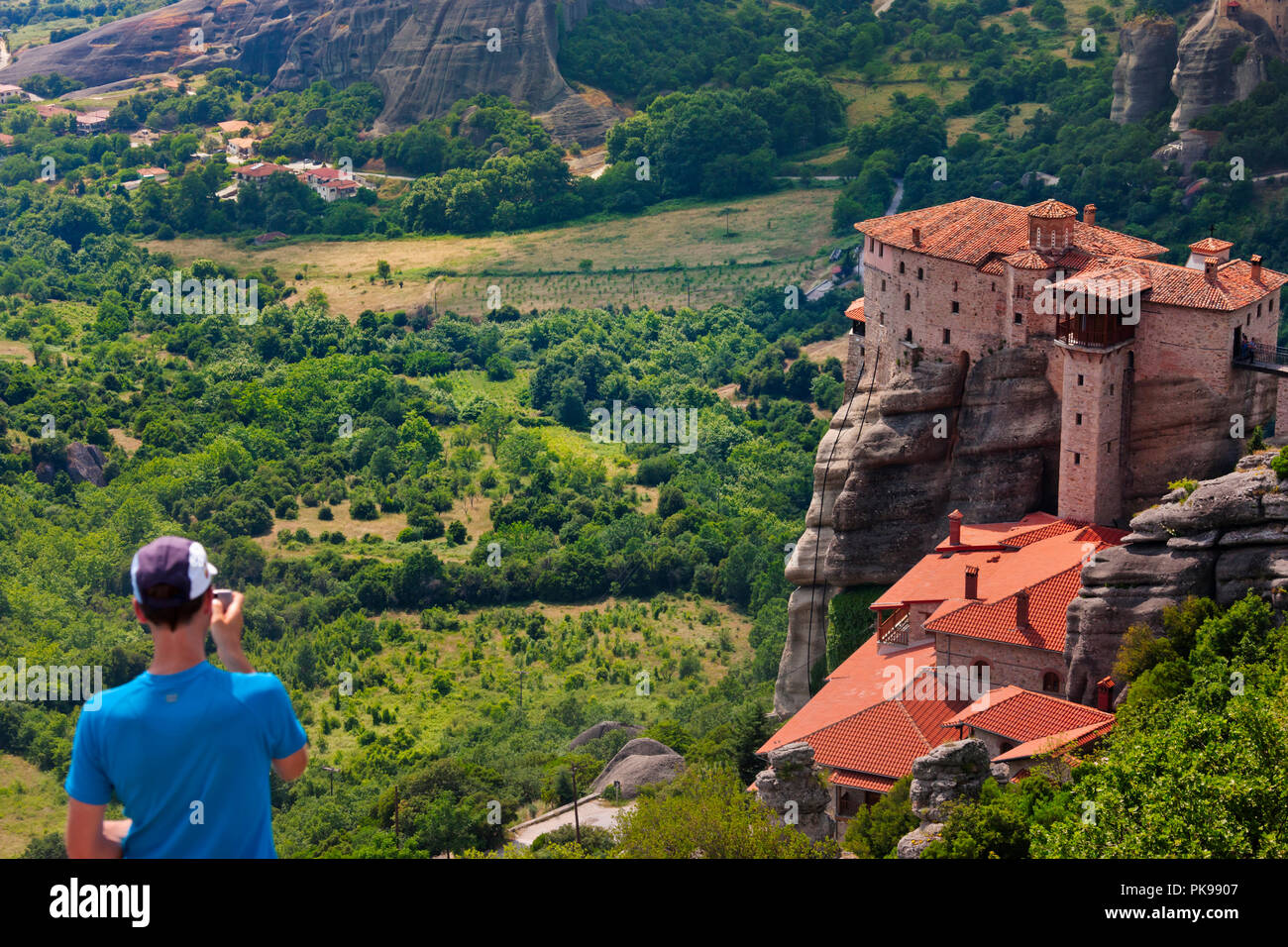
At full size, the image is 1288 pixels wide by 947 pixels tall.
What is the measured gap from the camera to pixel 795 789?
45.5 meters

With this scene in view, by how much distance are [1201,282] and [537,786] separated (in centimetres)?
2778

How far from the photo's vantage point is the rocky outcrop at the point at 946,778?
41312 millimetres

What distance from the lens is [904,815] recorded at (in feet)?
142

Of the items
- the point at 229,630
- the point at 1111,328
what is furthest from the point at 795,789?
the point at 229,630

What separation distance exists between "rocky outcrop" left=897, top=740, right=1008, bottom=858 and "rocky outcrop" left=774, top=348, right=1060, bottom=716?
53.7ft

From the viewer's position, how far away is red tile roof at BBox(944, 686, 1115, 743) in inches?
1797

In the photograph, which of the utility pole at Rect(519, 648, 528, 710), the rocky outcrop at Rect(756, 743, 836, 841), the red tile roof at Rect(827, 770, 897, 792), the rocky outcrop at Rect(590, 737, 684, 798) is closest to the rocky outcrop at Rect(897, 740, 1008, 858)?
the rocky outcrop at Rect(756, 743, 836, 841)

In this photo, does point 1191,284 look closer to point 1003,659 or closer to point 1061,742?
point 1003,659

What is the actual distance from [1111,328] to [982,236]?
7.86 metres

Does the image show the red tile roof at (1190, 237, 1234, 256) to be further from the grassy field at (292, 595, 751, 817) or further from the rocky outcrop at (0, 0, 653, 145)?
the rocky outcrop at (0, 0, 653, 145)

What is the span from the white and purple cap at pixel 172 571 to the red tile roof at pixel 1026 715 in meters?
37.1

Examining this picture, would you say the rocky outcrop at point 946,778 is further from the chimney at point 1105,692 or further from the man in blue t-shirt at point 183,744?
the man in blue t-shirt at point 183,744

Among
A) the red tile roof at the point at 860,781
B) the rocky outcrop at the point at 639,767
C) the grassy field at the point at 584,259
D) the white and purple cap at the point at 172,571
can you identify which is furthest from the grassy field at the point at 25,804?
the grassy field at the point at 584,259
